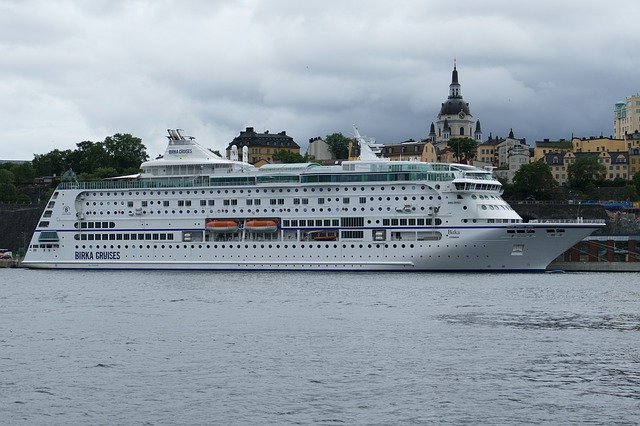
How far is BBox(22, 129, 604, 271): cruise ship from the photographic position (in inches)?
2547

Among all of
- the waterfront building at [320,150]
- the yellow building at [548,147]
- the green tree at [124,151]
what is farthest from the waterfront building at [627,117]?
the green tree at [124,151]

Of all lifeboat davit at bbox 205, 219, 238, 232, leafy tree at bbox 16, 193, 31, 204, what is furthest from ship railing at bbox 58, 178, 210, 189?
leafy tree at bbox 16, 193, 31, 204

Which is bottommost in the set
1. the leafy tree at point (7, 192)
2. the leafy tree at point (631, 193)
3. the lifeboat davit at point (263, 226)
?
the lifeboat davit at point (263, 226)

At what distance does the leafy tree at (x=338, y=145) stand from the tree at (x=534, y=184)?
36426 mm

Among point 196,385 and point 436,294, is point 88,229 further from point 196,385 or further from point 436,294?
point 196,385

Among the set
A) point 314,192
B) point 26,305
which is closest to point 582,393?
point 26,305

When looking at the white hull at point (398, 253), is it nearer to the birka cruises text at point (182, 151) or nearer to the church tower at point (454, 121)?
the birka cruises text at point (182, 151)

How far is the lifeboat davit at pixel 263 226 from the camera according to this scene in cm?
6862

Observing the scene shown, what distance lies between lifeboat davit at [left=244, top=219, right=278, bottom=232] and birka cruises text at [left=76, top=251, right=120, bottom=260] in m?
9.42

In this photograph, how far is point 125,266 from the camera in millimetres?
72125

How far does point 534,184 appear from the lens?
117625 millimetres

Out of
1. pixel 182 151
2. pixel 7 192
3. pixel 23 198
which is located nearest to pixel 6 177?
pixel 7 192

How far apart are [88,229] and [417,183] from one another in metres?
21.9

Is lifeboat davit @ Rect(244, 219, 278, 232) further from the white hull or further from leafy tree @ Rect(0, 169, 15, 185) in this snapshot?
leafy tree @ Rect(0, 169, 15, 185)
